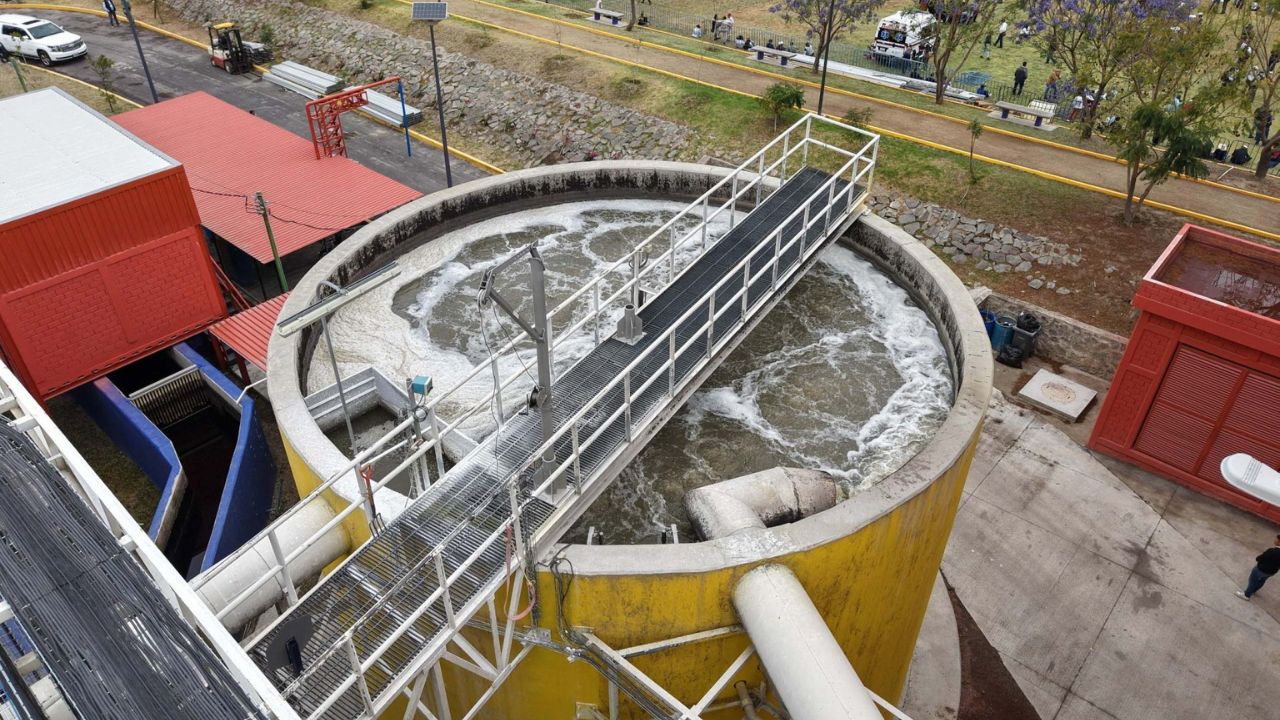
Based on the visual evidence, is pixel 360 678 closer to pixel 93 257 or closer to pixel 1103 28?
pixel 93 257

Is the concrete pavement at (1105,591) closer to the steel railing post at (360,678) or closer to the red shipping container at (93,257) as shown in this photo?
the steel railing post at (360,678)

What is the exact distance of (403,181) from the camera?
2962cm

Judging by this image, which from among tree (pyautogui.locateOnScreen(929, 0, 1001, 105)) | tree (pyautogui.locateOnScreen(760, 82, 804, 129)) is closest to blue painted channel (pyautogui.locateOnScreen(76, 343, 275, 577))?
tree (pyautogui.locateOnScreen(760, 82, 804, 129))

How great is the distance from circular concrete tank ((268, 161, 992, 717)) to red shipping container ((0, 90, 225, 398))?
6.89m

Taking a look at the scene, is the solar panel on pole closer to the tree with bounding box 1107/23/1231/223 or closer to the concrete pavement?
the concrete pavement

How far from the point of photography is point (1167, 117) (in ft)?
67.8

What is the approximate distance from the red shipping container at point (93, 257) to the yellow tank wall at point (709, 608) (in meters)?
12.3

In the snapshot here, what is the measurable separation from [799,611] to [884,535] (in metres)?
1.58

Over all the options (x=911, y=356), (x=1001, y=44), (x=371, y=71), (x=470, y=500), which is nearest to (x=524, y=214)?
(x=911, y=356)

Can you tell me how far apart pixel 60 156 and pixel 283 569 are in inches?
554

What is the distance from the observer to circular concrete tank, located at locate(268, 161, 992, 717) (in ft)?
27.0

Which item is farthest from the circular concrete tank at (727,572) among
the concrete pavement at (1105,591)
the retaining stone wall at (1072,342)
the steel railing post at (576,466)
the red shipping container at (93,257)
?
the retaining stone wall at (1072,342)

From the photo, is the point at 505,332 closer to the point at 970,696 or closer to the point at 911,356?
the point at 911,356

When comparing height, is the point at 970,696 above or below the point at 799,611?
below
